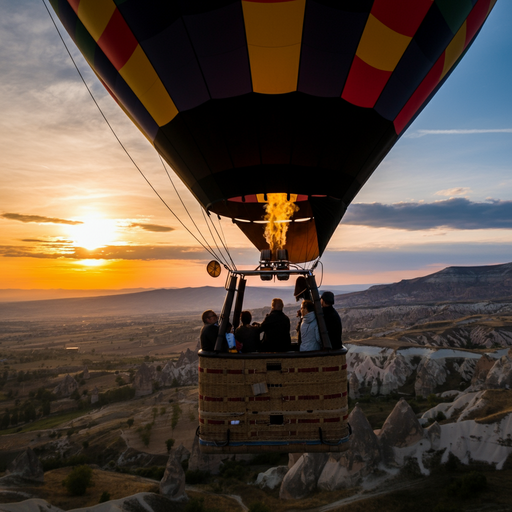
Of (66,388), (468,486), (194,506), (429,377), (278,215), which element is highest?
(278,215)

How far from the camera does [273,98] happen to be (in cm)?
560

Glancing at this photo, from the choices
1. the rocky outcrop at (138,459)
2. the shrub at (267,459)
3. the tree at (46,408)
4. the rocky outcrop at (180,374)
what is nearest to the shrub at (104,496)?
the rocky outcrop at (138,459)

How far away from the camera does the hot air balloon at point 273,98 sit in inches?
181

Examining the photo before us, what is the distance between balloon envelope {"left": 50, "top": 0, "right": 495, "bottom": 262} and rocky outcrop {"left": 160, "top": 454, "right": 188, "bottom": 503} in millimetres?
27403

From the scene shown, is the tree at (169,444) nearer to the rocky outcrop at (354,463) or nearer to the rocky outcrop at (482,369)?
the rocky outcrop at (354,463)

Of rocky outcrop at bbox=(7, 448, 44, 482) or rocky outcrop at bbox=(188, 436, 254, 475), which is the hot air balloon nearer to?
rocky outcrop at bbox=(7, 448, 44, 482)

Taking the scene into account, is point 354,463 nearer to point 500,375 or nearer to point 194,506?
point 194,506

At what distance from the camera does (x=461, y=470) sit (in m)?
26.1

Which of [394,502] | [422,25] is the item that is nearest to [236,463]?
[394,502]

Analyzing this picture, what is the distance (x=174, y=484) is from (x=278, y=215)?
27.7 metres

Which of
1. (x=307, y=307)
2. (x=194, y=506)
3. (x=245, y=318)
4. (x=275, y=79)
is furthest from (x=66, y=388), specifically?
(x=275, y=79)

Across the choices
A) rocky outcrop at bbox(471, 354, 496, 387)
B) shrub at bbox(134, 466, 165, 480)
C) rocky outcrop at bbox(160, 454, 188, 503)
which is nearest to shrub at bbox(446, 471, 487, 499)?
rocky outcrop at bbox(160, 454, 188, 503)

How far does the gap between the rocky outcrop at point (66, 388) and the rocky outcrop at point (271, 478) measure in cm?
4969

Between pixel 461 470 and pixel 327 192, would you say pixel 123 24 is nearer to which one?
pixel 327 192
